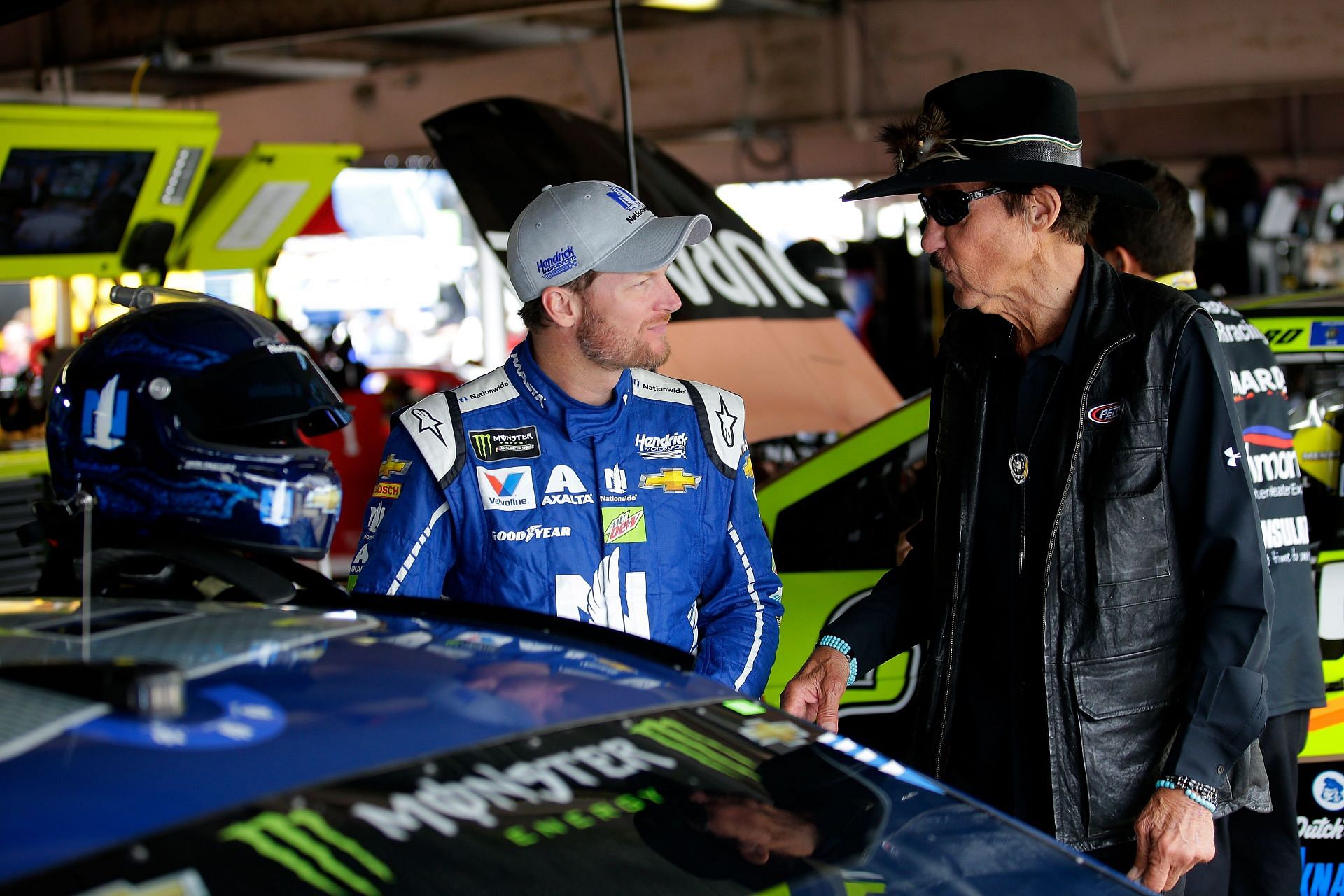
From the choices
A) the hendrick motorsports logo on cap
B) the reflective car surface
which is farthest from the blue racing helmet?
the hendrick motorsports logo on cap

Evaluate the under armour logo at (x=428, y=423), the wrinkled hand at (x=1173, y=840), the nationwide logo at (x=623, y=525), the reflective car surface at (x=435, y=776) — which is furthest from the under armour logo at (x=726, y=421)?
the wrinkled hand at (x=1173, y=840)

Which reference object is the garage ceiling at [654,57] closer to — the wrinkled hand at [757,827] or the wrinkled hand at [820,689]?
the wrinkled hand at [820,689]

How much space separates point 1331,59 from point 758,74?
3713 mm

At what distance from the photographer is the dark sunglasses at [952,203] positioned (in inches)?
84.7

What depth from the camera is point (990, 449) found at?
224cm

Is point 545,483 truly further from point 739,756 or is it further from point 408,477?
point 739,756

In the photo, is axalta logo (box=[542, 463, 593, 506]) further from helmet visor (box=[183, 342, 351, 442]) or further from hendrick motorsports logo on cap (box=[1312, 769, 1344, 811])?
hendrick motorsports logo on cap (box=[1312, 769, 1344, 811])

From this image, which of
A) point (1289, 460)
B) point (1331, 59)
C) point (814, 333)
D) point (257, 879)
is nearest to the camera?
point (257, 879)

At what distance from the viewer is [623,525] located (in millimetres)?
2363

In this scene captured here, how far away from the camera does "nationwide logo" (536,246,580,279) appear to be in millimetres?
2463

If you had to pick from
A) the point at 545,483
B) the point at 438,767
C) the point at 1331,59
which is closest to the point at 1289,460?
the point at 545,483

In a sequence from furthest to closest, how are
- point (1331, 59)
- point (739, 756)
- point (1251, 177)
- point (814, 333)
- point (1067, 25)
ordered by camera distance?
point (1251, 177)
point (1067, 25)
point (1331, 59)
point (814, 333)
point (739, 756)

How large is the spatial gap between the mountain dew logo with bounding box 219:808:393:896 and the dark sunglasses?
1346 mm

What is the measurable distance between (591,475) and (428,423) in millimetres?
290
